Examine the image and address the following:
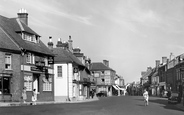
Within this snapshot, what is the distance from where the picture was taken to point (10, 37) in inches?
1449

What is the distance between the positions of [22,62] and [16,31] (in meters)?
4.92

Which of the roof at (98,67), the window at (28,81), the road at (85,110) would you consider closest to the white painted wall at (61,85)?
the window at (28,81)

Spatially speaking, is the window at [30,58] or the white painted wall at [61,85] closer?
the window at [30,58]

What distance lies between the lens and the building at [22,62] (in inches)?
1367

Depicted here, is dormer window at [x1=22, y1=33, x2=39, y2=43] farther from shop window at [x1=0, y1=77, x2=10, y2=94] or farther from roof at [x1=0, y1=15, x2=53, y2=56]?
shop window at [x1=0, y1=77, x2=10, y2=94]

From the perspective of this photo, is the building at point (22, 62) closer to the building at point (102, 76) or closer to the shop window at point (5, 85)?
the shop window at point (5, 85)

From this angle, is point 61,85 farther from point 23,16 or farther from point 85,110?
point 85,110

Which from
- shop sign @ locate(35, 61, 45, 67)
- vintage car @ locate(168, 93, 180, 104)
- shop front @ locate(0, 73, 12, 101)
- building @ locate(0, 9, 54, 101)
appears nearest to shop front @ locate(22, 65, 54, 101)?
building @ locate(0, 9, 54, 101)

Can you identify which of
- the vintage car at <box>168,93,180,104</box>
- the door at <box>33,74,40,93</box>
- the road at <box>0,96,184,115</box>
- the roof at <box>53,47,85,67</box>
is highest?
the roof at <box>53,47,85,67</box>

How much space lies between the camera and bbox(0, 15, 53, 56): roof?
37.1 m

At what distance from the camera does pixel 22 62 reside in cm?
3678

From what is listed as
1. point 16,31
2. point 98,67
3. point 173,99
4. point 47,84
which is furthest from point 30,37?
point 98,67

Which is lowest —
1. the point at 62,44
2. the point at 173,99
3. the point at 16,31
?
the point at 173,99

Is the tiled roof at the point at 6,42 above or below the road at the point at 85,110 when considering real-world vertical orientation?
above
